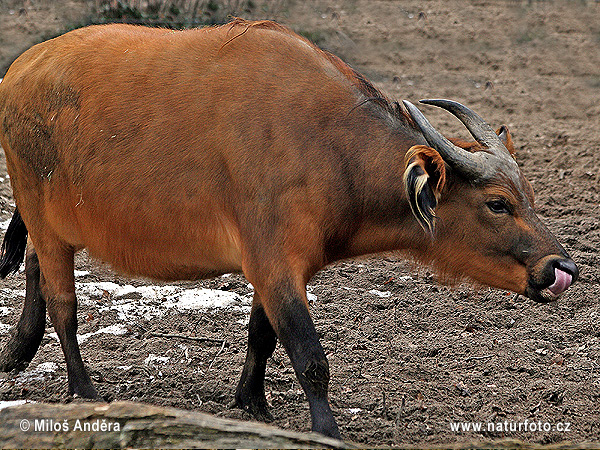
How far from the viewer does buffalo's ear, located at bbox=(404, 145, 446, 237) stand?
3793 millimetres

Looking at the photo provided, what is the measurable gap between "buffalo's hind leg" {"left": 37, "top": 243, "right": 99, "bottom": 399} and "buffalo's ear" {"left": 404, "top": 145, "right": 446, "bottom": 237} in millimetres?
2229

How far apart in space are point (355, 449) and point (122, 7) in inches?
408

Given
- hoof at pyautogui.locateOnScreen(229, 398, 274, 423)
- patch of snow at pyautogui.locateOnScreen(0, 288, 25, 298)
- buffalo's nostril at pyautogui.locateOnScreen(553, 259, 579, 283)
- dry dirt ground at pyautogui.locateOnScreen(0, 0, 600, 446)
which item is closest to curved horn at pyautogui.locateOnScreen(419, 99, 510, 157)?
buffalo's nostril at pyautogui.locateOnScreen(553, 259, 579, 283)

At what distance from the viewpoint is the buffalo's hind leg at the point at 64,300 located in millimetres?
4699

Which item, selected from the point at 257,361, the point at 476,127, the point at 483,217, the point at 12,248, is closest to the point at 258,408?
the point at 257,361

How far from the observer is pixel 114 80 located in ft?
14.1

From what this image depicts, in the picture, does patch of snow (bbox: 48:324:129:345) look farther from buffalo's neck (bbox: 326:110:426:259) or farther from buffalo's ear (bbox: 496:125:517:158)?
buffalo's ear (bbox: 496:125:517:158)

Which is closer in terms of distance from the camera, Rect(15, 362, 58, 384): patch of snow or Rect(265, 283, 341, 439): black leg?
Rect(265, 283, 341, 439): black leg

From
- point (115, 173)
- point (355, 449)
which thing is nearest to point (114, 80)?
point (115, 173)

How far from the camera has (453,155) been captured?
156 inches

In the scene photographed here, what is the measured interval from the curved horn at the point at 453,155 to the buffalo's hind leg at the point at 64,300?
2.33 metres

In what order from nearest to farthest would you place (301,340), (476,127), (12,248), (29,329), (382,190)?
(301,340) < (382,190) < (476,127) < (29,329) < (12,248)

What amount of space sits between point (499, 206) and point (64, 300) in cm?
268

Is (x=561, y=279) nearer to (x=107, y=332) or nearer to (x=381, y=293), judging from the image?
(x=381, y=293)
